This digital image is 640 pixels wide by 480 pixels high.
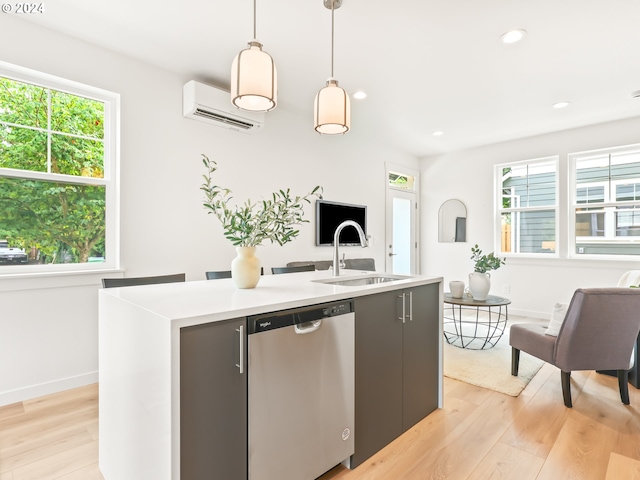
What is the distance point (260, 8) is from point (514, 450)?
10.0 ft

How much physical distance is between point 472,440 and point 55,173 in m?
3.39

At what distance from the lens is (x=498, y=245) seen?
17.8 feet

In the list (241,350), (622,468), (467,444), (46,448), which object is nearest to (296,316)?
(241,350)

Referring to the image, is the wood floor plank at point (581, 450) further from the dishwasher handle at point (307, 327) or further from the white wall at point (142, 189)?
the white wall at point (142, 189)

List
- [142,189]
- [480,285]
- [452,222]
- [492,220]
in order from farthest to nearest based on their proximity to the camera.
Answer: [452,222] → [492,220] → [480,285] → [142,189]

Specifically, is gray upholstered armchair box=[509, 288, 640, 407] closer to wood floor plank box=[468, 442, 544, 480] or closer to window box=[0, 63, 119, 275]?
wood floor plank box=[468, 442, 544, 480]

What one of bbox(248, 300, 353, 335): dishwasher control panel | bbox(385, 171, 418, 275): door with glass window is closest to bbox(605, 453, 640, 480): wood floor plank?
bbox(248, 300, 353, 335): dishwasher control panel

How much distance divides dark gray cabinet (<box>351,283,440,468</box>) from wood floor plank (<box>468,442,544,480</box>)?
1.41 feet

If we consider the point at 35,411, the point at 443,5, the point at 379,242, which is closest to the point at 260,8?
the point at 443,5

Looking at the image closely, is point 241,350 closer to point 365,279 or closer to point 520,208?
point 365,279

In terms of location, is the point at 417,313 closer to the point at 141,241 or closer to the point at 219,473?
the point at 219,473

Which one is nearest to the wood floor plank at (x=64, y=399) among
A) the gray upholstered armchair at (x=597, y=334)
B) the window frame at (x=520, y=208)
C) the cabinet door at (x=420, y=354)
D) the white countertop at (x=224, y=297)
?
the white countertop at (x=224, y=297)

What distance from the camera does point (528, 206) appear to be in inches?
204

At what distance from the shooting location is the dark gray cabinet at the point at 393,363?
1719 millimetres
